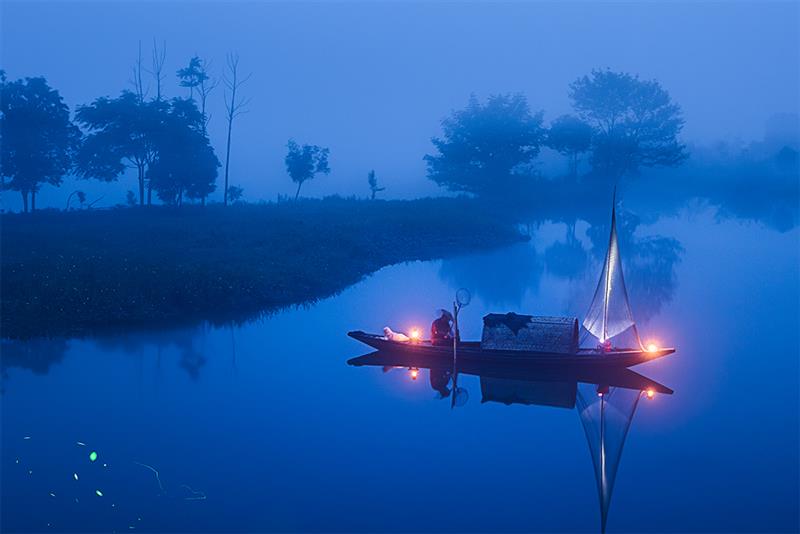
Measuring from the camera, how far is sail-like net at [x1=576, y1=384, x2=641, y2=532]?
1314 cm

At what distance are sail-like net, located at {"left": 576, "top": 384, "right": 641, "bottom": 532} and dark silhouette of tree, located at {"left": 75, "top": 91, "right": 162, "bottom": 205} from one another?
48.5m

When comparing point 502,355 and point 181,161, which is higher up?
point 181,161

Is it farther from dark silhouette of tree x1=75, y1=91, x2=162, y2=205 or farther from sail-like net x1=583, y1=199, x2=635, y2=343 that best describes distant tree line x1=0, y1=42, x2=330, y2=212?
sail-like net x1=583, y1=199, x2=635, y2=343

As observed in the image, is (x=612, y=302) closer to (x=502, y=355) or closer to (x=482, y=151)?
(x=502, y=355)

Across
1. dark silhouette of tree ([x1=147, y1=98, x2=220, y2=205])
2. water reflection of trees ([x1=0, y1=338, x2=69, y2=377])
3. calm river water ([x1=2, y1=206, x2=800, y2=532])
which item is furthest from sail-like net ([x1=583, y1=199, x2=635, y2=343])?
dark silhouette of tree ([x1=147, y1=98, x2=220, y2=205])

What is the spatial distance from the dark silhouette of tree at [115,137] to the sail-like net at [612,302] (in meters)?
46.5

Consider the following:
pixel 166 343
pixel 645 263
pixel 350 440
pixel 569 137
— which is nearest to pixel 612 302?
pixel 350 440

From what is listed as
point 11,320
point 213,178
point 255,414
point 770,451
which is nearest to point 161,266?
point 11,320

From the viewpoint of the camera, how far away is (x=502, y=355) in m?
20.0

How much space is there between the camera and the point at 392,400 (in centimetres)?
1802

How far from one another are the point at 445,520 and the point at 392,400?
6461mm

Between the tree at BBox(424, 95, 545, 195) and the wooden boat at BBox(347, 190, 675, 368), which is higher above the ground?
the tree at BBox(424, 95, 545, 195)

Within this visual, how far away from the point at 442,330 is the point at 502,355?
2170 mm

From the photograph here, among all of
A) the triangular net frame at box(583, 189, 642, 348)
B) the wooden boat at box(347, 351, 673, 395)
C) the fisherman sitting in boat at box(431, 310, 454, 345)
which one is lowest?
the wooden boat at box(347, 351, 673, 395)
